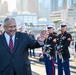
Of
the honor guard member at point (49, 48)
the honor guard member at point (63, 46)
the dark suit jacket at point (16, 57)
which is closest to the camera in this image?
the dark suit jacket at point (16, 57)

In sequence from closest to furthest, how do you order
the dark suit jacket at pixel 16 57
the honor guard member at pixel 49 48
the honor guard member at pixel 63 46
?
the dark suit jacket at pixel 16 57
the honor guard member at pixel 63 46
the honor guard member at pixel 49 48

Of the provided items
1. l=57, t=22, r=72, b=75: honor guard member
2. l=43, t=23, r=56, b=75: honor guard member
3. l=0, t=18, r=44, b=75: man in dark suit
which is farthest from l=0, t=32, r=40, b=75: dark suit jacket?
l=43, t=23, r=56, b=75: honor guard member

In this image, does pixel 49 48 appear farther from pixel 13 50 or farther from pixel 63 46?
pixel 13 50

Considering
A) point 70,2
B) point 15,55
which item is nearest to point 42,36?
point 15,55

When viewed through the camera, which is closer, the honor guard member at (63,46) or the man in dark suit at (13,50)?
the man in dark suit at (13,50)

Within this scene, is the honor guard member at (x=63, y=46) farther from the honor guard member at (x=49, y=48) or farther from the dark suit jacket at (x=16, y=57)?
the dark suit jacket at (x=16, y=57)

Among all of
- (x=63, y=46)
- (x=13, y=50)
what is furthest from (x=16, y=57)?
(x=63, y=46)

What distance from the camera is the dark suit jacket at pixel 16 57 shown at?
438 centimetres

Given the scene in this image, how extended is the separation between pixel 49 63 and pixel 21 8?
18940 centimetres

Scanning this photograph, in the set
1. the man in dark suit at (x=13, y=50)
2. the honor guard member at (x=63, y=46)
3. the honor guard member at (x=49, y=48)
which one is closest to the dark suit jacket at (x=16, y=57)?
the man in dark suit at (x=13, y=50)

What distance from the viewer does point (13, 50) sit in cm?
443

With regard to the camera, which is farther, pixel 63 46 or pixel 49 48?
pixel 49 48

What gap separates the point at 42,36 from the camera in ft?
16.2

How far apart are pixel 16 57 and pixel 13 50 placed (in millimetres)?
115
